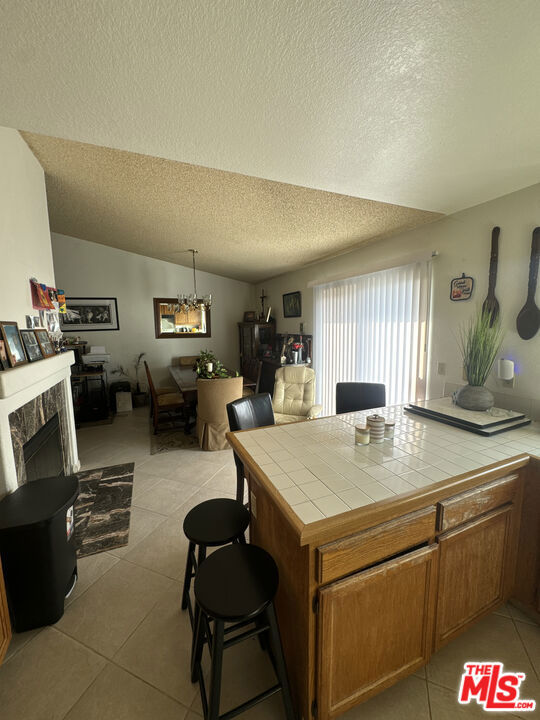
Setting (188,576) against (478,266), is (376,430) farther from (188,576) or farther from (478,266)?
(478,266)

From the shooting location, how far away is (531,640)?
1388mm

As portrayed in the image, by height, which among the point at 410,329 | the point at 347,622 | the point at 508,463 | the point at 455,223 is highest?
the point at 455,223

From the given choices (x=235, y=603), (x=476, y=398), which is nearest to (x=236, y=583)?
(x=235, y=603)

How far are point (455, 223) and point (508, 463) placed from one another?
1.79m

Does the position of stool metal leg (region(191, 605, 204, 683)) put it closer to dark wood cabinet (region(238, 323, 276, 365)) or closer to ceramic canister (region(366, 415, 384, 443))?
ceramic canister (region(366, 415, 384, 443))

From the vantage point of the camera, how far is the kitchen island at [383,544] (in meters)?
0.93

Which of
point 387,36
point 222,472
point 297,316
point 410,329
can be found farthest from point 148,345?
point 387,36

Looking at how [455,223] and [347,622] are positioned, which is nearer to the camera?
[347,622]

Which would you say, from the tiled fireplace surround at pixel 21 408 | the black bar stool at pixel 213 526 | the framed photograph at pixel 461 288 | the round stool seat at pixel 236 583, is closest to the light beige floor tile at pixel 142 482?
the tiled fireplace surround at pixel 21 408

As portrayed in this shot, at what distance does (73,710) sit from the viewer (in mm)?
1151

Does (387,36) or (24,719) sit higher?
(387,36)

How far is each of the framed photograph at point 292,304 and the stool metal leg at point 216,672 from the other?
393 centimetres

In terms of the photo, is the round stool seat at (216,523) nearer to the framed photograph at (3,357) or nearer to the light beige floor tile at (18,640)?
the light beige floor tile at (18,640)

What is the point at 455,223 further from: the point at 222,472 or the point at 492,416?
the point at 222,472
